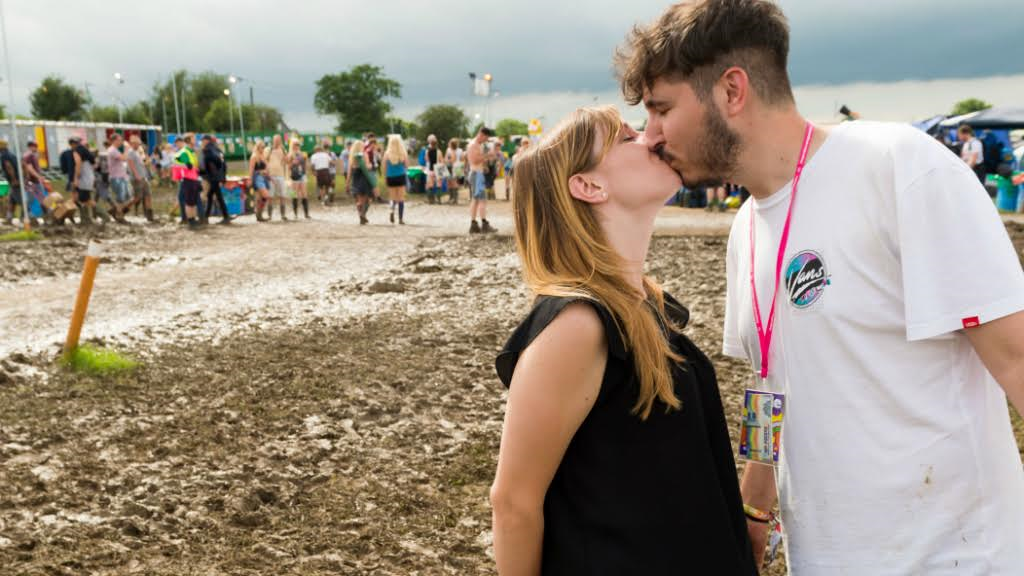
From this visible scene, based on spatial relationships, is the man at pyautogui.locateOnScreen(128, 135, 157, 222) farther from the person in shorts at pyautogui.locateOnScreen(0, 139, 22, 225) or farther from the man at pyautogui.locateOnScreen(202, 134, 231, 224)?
→ the person in shorts at pyautogui.locateOnScreen(0, 139, 22, 225)

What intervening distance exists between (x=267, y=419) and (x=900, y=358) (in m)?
4.66

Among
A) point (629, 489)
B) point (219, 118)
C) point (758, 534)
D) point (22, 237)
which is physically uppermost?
point (219, 118)

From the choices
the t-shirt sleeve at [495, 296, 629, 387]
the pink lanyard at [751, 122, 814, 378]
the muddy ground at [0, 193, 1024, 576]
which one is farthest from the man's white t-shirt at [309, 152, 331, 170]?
the t-shirt sleeve at [495, 296, 629, 387]

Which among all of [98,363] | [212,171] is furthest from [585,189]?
[212,171]

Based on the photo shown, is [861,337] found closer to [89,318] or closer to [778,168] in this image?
[778,168]

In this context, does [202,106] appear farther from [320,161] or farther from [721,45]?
[721,45]

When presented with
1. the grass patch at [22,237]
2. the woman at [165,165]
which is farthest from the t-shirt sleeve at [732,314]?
the woman at [165,165]

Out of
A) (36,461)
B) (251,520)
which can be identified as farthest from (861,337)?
(36,461)

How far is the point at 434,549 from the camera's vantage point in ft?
12.8

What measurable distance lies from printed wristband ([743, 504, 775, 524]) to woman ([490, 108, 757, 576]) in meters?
0.29

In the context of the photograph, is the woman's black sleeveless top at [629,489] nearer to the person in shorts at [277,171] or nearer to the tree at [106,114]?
the person in shorts at [277,171]

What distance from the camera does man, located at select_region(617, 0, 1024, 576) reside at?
5.07 feet

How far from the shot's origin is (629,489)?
1.58m

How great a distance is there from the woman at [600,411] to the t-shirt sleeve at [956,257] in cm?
44
